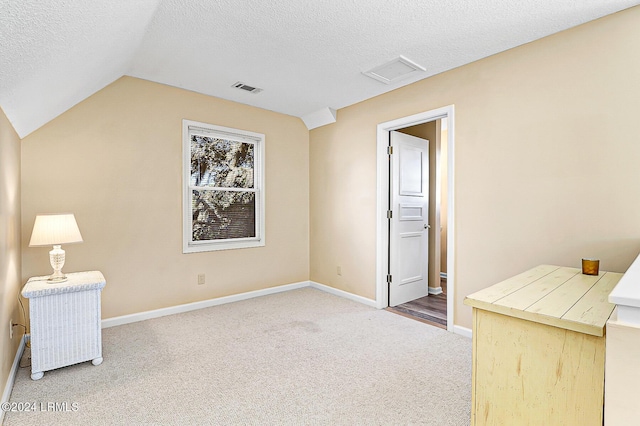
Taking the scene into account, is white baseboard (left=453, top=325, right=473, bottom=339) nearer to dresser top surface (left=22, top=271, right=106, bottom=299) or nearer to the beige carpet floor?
the beige carpet floor

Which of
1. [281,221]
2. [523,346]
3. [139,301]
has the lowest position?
[139,301]

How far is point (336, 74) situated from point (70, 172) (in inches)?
103

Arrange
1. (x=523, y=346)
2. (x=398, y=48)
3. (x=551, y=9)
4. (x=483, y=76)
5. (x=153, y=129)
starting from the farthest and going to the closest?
(x=153, y=129)
(x=483, y=76)
(x=398, y=48)
(x=551, y=9)
(x=523, y=346)

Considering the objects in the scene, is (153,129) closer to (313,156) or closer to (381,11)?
(313,156)

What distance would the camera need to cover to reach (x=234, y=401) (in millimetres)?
1968

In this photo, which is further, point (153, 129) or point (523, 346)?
point (153, 129)

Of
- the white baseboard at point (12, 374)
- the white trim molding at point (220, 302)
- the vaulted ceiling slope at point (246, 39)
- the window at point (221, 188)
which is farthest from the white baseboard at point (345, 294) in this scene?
the white baseboard at point (12, 374)

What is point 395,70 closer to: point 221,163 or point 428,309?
point 221,163

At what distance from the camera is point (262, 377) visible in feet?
7.35

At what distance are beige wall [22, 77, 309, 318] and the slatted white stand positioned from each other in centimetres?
75

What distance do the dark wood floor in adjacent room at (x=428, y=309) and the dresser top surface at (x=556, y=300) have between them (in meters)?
1.56

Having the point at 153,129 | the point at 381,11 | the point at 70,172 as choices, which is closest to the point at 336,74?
the point at 381,11

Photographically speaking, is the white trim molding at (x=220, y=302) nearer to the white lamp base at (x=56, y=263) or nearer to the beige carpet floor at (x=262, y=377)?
the beige carpet floor at (x=262, y=377)

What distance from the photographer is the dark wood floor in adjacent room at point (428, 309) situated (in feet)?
11.2
